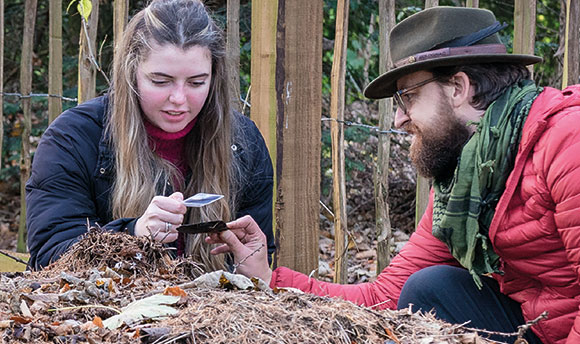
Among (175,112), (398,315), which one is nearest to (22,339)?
(398,315)

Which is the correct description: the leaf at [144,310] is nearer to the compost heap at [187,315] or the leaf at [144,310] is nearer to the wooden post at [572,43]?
the compost heap at [187,315]

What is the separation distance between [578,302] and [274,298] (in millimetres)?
1096

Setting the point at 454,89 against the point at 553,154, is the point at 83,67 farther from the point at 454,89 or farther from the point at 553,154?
the point at 553,154

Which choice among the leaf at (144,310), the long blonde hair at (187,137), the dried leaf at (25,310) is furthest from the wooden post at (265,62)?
the dried leaf at (25,310)

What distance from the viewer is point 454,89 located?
7.73 ft

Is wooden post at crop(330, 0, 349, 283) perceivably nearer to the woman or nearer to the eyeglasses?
the woman

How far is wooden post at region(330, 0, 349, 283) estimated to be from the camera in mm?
Result: 3027

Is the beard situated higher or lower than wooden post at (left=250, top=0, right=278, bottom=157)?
lower

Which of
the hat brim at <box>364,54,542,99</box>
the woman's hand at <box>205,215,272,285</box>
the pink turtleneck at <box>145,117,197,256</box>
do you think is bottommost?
the woman's hand at <box>205,215,272,285</box>

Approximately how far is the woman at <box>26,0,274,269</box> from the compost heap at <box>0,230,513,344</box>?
72 centimetres

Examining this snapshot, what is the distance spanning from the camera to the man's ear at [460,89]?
2.32 metres

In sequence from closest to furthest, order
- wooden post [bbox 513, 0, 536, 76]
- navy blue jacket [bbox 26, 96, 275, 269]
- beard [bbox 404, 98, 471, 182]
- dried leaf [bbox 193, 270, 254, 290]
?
dried leaf [bbox 193, 270, 254, 290], beard [bbox 404, 98, 471, 182], navy blue jacket [bbox 26, 96, 275, 269], wooden post [bbox 513, 0, 536, 76]

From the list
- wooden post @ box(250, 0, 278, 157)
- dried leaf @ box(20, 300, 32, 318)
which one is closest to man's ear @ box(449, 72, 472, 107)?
wooden post @ box(250, 0, 278, 157)

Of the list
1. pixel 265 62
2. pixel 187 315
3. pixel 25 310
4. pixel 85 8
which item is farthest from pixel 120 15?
pixel 187 315
